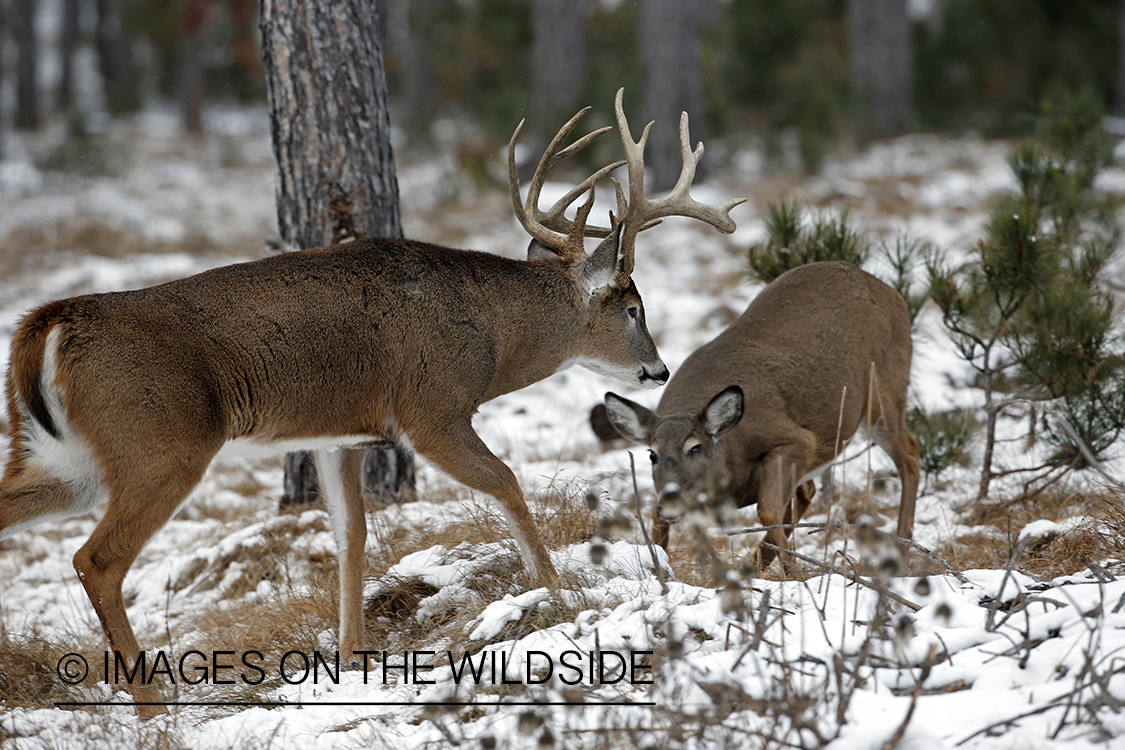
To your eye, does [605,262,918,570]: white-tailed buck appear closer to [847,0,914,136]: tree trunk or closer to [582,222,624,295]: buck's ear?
[582,222,624,295]: buck's ear

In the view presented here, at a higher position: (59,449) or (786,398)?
(59,449)

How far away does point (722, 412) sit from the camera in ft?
16.4

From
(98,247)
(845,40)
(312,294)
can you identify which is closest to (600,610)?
(312,294)

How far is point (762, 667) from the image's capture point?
10.8 feet

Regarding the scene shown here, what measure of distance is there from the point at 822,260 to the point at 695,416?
192 centimetres

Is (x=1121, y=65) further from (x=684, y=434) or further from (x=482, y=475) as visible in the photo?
(x=482, y=475)

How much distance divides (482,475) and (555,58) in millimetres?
14623

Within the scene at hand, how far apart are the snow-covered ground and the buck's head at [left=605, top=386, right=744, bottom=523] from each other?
369mm

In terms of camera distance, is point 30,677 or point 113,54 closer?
point 30,677

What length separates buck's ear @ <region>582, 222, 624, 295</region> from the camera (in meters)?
5.18

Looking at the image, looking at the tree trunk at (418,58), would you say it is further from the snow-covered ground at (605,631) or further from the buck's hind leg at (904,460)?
the buck's hind leg at (904,460)

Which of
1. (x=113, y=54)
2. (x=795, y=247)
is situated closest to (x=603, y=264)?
(x=795, y=247)

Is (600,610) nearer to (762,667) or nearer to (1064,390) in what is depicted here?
(762,667)

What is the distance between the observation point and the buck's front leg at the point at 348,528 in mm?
4441
